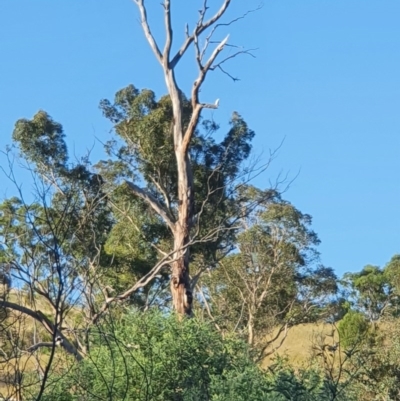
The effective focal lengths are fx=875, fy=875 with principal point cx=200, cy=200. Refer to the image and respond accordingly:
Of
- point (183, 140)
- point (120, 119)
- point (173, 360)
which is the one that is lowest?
point (173, 360)

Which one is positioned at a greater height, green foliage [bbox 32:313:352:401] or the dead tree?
the dead tree

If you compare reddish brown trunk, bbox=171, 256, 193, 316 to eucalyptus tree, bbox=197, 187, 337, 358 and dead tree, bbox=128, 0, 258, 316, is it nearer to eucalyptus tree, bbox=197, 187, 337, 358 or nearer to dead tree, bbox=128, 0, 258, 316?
dead tree, bbox=128, 0, 258, 316

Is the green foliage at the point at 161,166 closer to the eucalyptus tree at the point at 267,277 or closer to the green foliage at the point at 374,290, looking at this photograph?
the eucalyptus tree at the point at 267,277

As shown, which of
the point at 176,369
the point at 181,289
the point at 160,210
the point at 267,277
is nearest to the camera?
the point at 176,369

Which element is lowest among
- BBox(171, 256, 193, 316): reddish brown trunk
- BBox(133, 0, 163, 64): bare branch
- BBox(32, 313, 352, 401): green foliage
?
BBox(32, 313, 352, 401): green foliage

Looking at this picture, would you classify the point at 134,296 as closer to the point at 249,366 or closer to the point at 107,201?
the point at 107,201

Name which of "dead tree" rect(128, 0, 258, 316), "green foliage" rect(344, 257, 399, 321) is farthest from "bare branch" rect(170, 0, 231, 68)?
"green foliage" rect(344, 257, 399, 321)

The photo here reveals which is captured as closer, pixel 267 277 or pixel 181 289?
pixel 181 289

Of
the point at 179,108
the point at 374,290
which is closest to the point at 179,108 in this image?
the point at 179,108

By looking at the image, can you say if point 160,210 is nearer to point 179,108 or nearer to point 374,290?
point 179,108

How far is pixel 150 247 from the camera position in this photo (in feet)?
69.3

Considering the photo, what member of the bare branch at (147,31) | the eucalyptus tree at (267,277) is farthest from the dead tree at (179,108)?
the eucalyptus tree at (267,277)

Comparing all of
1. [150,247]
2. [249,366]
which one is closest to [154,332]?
[249,366]

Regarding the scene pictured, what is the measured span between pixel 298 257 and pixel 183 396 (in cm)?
1655
